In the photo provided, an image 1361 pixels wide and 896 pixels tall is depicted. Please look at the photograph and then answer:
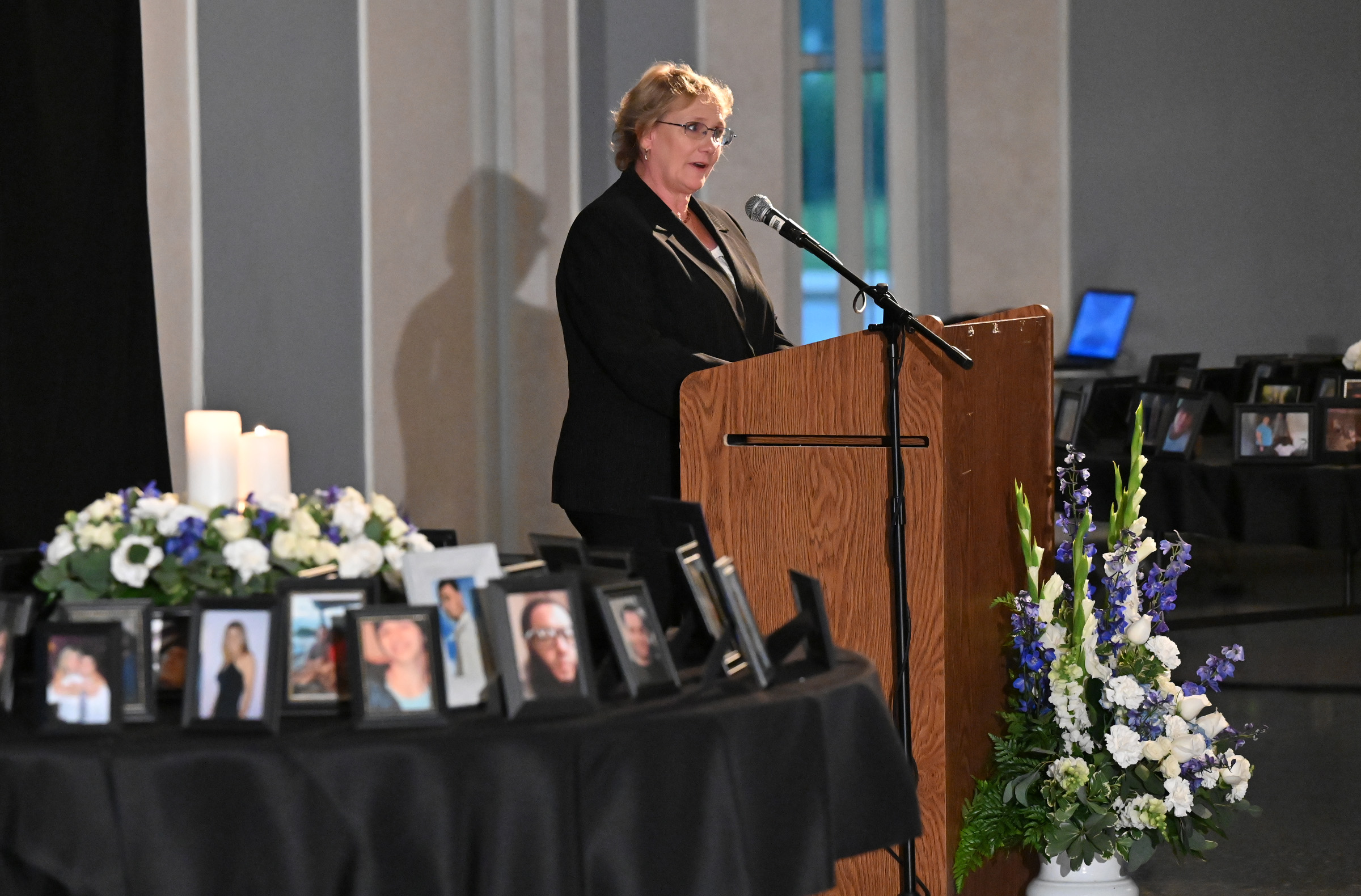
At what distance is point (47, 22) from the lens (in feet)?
9.78

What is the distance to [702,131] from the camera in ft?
9.77

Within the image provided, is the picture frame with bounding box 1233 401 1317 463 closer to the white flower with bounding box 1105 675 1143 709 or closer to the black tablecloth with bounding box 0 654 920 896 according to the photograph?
the white flower with bounding box 1105 675 1143 709

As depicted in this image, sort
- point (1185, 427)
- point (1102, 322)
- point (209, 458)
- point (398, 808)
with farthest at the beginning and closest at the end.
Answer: point (1102, 322) → point (1185, 427) → point (209, 458) → point (398, 808)

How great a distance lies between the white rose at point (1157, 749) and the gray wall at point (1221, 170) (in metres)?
4.85

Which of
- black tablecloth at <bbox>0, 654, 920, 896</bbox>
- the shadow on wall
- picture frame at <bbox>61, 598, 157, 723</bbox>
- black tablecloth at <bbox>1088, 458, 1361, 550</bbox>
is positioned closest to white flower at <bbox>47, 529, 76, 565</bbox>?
picture frame at <bbox>61, 598, 157, 723</bbox>

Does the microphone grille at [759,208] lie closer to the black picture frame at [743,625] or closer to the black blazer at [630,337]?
the black blazer at [630,337]

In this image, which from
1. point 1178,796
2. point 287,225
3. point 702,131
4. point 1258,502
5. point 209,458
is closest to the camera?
point 209,458

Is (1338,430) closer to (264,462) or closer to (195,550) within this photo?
(264,462)

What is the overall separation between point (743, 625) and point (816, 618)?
0.12m

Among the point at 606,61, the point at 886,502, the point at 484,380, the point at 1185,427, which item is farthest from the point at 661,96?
the point at 606,61

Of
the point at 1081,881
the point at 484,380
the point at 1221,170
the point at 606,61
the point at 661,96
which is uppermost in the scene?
the point at 606,61

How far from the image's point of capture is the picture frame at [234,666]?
1.63m

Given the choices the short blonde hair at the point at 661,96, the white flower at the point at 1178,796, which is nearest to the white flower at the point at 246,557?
the short blonde hair at the point at 661,96

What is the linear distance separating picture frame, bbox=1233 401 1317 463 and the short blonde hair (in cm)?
271
